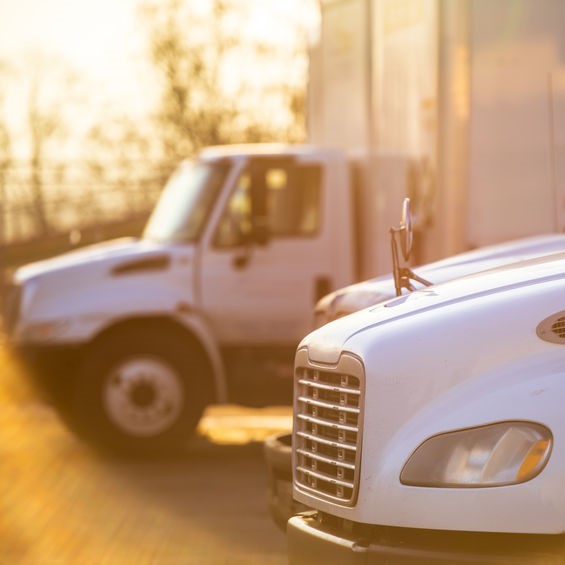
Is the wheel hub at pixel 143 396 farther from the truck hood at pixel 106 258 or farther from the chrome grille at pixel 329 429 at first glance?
the chrome grille at pixel 329 429

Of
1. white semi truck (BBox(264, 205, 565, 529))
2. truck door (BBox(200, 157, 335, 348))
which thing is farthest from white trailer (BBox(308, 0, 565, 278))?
white semi truck (BBox(264, 205, 565, 529))

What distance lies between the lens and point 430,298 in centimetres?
500

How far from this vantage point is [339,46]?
12344 millimetres

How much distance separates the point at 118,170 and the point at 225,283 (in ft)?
48.8

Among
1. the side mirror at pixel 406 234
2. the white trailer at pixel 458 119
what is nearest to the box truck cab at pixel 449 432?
the side mirror at pixel 406 234

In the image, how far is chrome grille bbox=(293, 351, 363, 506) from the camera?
480 centimetres

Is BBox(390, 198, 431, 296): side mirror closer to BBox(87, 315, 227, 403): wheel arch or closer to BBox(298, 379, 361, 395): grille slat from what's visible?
BBox(298, 379, 361, 395): grille slat

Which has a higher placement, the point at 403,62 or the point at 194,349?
the point at 403,62

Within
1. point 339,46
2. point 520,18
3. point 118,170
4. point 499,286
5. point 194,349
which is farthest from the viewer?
point 118,170

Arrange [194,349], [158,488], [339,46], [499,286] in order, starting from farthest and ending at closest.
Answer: [339,46], [194,349], [158,488], [499,286]

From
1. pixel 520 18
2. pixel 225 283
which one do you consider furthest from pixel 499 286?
pixel 225 283

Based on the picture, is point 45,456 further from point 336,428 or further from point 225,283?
point 336,428

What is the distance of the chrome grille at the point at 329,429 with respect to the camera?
15.8ft

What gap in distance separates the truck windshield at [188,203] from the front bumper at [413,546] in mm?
6750
